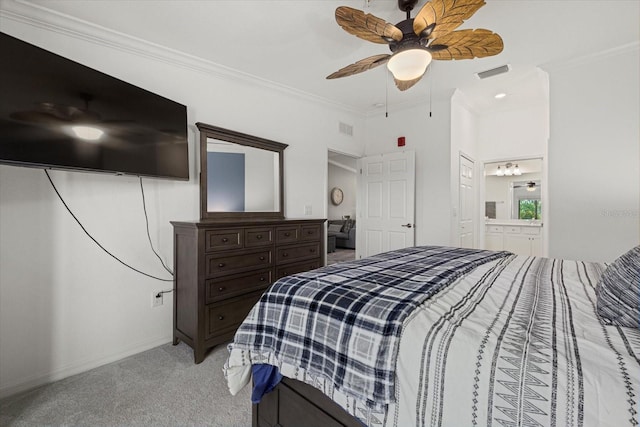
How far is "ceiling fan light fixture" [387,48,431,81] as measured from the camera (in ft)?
6.11

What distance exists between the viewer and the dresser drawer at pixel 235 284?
2209mm

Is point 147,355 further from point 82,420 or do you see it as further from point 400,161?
point 400,161

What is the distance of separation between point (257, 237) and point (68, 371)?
5.36ft

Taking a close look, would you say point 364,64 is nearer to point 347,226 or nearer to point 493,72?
point 493,72

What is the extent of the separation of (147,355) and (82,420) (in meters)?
0.72

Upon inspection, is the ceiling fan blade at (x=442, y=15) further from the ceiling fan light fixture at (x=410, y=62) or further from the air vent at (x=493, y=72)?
the air vent at (x=493, y=72)

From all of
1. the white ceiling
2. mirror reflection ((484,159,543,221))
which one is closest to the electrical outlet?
the white ceiling

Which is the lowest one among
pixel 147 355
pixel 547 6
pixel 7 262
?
pixel 147 355

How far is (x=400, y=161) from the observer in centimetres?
404

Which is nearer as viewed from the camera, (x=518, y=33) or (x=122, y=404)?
(x=122, y=404)

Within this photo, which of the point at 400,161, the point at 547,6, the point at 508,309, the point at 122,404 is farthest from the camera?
the point at 400,161

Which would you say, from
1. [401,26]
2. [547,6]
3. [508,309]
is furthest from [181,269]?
[547,6]

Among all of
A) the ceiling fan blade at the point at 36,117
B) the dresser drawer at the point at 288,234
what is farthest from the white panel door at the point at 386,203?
the ceiling fan blade at the point at 36,117

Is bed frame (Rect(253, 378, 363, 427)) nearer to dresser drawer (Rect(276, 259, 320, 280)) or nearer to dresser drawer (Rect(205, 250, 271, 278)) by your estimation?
dresser drawer (Rect(205, 250, 271, 278))
